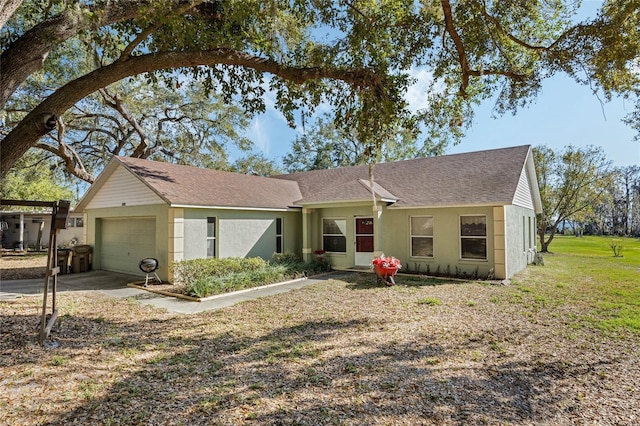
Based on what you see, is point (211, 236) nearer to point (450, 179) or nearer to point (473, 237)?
point (473, 237)

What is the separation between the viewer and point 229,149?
23188 mm

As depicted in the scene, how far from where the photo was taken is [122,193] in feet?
42.3

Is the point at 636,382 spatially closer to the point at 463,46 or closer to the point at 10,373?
the point at 463,46

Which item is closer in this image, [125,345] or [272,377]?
[272,377]

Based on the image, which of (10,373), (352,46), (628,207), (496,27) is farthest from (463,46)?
(628,207)

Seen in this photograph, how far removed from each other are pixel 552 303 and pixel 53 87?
73.1ft

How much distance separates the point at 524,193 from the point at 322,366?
44.4ft

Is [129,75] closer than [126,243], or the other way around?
[129,75]

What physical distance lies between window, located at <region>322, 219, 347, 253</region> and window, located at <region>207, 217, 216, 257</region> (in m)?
4.85

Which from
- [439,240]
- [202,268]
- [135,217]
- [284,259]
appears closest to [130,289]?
[202,268]

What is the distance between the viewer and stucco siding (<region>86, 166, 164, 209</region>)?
11898 mm

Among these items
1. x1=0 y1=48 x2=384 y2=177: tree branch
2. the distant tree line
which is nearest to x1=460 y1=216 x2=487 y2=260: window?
x1=0 y1=48 x2=384 y2=177: tree branch

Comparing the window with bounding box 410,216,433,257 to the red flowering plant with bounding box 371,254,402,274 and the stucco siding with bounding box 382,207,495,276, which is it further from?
the red flowering plant with bounding box 371,254,402,274

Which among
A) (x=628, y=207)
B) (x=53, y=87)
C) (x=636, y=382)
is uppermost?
(x=53, y=87)
